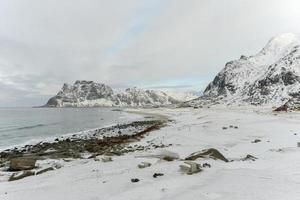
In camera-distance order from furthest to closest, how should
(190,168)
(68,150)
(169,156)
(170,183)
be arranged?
(68,150) < (169,156) < (190,168) < (170,183)

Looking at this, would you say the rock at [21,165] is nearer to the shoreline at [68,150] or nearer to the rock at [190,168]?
the shoreline at [68,150]

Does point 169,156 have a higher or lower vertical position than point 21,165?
higher

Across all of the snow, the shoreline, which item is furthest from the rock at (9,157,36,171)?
the snow

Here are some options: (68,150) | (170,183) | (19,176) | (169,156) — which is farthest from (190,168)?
(68,150)

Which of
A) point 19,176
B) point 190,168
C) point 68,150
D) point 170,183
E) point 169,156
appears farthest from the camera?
point 68,150

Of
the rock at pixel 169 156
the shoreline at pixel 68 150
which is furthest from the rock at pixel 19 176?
the rock at pixel 169 156

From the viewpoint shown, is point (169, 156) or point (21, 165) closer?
point (169, 156)

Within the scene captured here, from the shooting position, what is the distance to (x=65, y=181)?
14.8 metres

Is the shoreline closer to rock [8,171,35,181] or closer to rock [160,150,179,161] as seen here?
rock [8,171,35,181]

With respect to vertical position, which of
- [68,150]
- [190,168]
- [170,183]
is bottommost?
[68,150]

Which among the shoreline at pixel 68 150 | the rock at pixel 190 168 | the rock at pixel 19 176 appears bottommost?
the shoreline at pixel 68 150

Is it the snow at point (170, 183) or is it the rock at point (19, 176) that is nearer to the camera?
the snow at point (170, 183)

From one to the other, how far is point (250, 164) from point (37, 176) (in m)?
10.6

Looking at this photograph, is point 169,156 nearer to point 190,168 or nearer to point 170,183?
point 190,168
